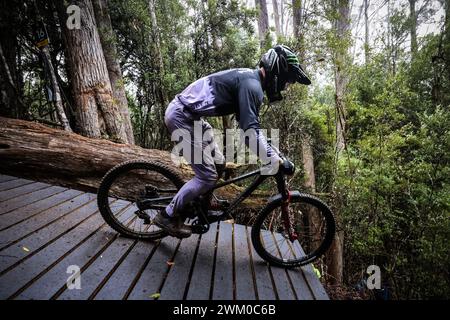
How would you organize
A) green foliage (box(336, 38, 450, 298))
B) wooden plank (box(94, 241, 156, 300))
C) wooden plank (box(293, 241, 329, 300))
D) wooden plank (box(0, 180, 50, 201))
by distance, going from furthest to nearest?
green foliage (box(336, 38, 450, 298)), wooden plank (box(0, 180, 50, 201)), wooden plank (box(293, 241, 329, 300)), wooden plank (box(94, 241, 156, 300))

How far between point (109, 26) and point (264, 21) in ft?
28.7

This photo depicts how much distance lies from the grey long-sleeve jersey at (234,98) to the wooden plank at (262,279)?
1.09 metres

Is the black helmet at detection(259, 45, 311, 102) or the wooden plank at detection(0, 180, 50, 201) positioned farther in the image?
the wooden plank at detection(0, 180, 50, 201)

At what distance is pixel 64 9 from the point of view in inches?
233

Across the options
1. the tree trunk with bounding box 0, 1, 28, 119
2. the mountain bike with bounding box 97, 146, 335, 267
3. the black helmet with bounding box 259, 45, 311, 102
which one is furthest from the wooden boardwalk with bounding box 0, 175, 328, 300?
the tree trunk with bounding box 0, 1, 28, 119

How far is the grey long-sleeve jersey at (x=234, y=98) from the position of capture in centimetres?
238

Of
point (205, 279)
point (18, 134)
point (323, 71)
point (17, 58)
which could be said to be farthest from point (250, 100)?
point (17, 58)

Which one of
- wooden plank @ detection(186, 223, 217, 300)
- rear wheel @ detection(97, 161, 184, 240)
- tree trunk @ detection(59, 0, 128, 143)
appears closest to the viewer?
wooden plank @ detection(186, 223, 217, 300)

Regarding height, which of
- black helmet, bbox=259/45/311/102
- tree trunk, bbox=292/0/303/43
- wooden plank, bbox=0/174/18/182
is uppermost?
tree trunk, bbox=292/0/303/43

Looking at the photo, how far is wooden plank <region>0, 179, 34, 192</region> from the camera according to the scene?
12.8ft

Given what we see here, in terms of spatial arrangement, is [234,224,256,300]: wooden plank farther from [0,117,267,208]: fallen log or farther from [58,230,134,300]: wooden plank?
[0,117,267,208]: fallen log

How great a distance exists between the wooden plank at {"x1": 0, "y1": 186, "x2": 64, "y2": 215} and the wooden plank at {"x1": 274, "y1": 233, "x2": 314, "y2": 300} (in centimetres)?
302

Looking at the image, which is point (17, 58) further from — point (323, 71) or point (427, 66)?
point (427, 66)

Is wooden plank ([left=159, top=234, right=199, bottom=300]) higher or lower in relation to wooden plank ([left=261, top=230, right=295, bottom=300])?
higher
